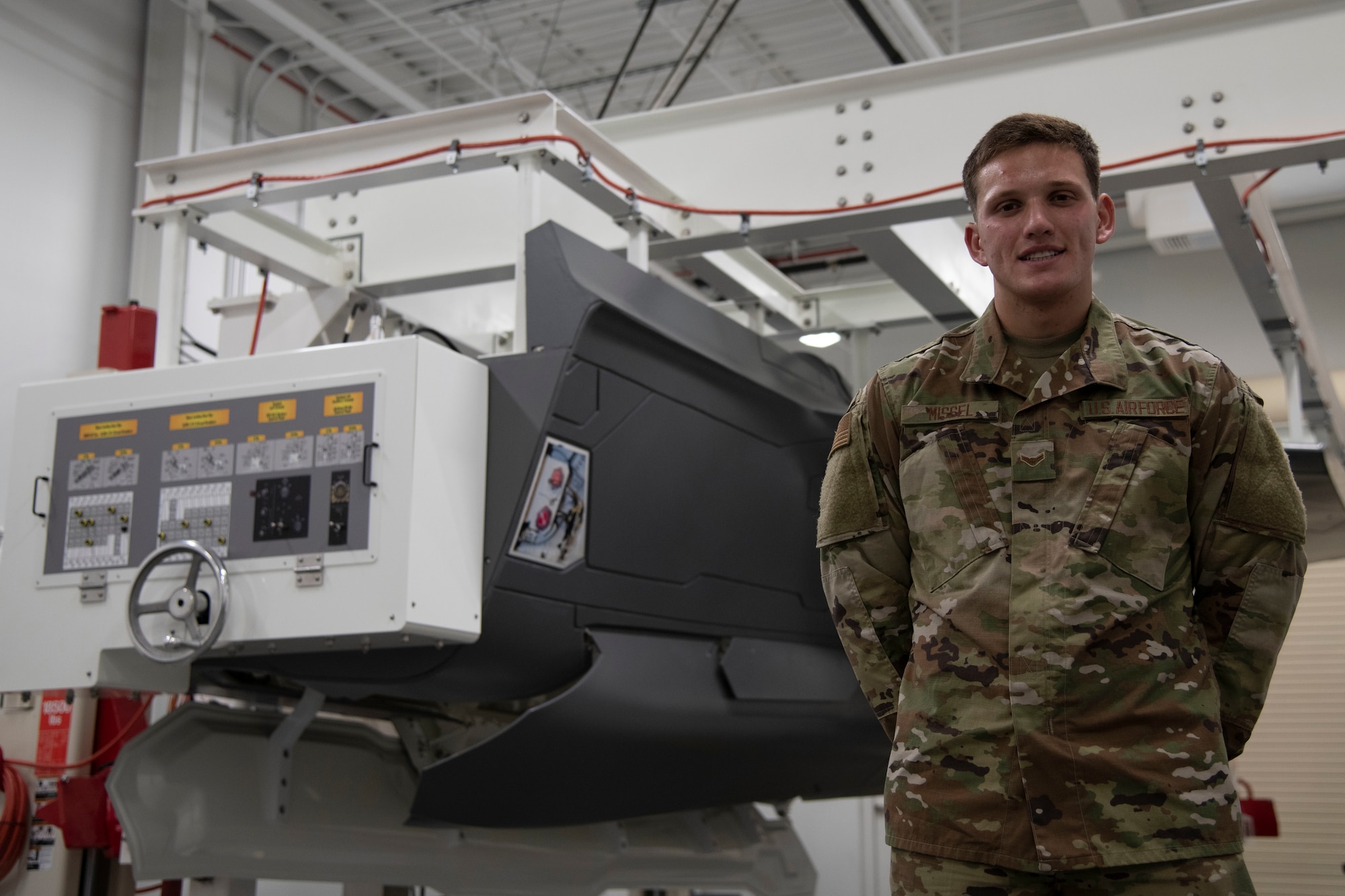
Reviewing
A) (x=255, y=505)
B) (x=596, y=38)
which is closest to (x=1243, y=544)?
(x=255, y=505)

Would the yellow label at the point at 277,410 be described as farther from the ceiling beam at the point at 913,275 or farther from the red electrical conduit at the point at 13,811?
the red electrical conduit at the point at 13,811

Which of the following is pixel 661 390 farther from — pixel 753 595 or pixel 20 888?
pixel 20 888

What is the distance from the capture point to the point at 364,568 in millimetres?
3018

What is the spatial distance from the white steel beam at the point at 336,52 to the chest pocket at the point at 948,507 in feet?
19.3

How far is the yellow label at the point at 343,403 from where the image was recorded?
3133mm

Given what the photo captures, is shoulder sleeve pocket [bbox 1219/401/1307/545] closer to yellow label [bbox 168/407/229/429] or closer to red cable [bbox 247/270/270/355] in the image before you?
yellow label [bbox 168/407/229/429]

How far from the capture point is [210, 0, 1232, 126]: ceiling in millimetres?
7160

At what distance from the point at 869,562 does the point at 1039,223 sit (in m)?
0.53

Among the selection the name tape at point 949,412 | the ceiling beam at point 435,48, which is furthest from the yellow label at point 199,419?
the ceiling beam at point 435,48

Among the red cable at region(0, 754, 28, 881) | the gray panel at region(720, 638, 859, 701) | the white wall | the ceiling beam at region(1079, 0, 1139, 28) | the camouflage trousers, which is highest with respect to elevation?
the ceiling beam at region(1079, 0, 1139, 28)

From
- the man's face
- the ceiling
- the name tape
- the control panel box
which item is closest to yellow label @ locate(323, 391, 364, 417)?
the control panel box

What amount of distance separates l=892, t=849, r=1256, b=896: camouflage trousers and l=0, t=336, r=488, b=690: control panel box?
163cm

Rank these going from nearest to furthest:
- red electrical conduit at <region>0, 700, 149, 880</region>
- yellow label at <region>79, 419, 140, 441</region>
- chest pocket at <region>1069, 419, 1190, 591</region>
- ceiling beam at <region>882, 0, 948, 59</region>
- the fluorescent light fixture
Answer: chest pocket at <region>1069, 419, 1190, 591</region> < yellow label at <region>79, 419, 140, 441</region> < red electrical conduit at <region>0, 700, 149, 880</region> < the fluorescent light fixture < ceiling beam at <region>882, 0, 948, 59</region>

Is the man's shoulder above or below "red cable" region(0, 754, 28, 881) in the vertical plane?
above
